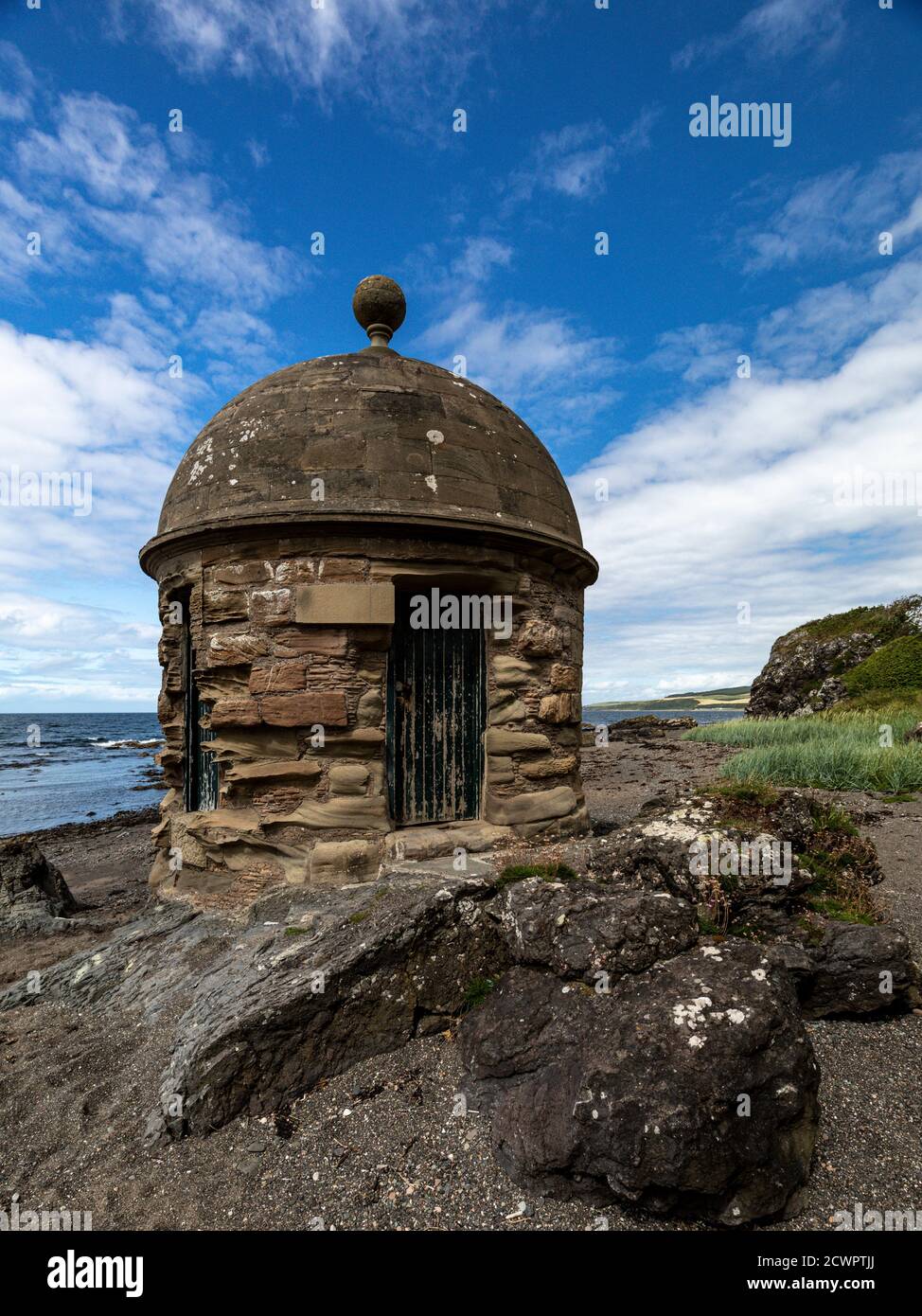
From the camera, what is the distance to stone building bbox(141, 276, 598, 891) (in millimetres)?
5594

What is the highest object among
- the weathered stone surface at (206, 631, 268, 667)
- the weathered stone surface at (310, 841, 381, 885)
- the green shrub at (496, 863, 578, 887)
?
the weathered stone surface at (206, 631, 268, 667)

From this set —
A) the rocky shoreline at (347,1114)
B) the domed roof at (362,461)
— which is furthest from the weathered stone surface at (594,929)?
the domed roof at (362,461)

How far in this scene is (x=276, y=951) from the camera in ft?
13.9

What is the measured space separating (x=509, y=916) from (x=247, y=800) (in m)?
2.98

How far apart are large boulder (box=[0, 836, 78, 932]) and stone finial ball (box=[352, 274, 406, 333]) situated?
7.49 m

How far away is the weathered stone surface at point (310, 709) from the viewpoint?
553 cm

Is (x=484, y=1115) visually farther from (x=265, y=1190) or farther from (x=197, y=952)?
(x=197, y=952)

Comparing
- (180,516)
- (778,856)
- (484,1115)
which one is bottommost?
(484,1115)

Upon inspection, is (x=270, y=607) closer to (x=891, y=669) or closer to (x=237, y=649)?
(x=237, y=649)

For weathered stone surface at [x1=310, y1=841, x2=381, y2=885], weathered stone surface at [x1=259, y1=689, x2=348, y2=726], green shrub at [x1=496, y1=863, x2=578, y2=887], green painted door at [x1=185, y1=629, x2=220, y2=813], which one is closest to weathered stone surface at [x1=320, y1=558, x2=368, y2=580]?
weathered stone surface at [x1=259, y1=689, x2=348, y2=726]

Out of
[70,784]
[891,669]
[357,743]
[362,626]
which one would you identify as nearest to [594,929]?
[357,743]

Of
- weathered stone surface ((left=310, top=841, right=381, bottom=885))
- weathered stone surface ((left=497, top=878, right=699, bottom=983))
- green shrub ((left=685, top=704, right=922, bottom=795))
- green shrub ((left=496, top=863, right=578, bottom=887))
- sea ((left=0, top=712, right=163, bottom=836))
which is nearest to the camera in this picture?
weathered stone surface ((left=497, top=878, right=699, bottom=983))

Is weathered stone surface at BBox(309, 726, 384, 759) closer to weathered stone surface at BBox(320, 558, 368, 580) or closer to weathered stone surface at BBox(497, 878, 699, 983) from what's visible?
weathered stone surface at BBox(320, 558, 368, 580)
